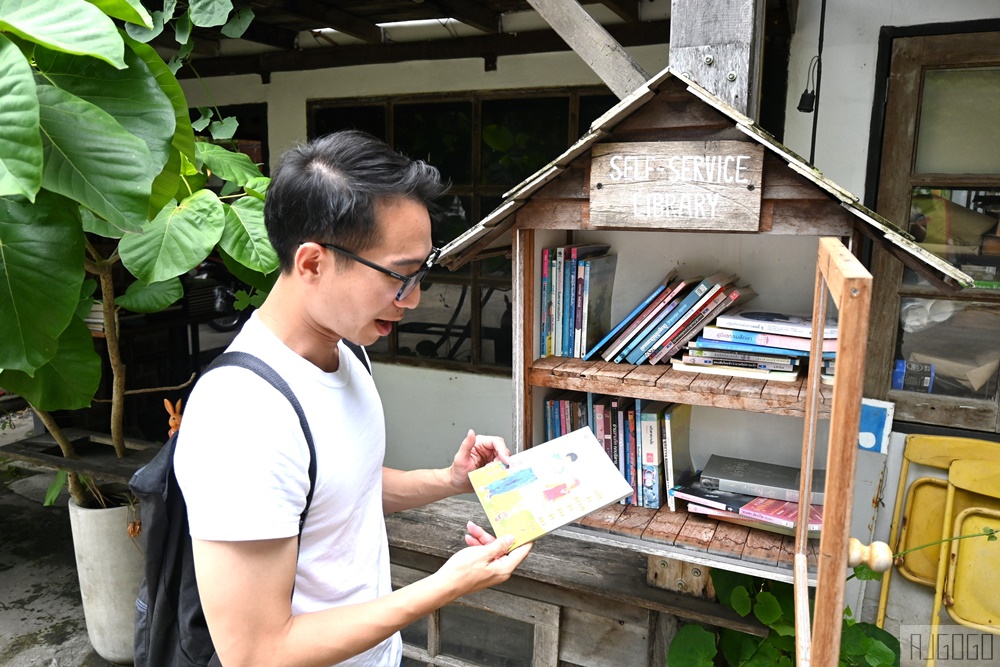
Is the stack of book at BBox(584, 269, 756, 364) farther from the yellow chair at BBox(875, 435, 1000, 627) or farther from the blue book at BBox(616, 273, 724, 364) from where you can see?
the yellow chair at BBox(875, 435, 1000, 627)

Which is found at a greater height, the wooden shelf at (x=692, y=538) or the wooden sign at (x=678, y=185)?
the wooden sign at (x=678, y=185)

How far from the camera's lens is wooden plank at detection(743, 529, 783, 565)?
1861mm

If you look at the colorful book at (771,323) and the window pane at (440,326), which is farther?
the window pane at (440,326)

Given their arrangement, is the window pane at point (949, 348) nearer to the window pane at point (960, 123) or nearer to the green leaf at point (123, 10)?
the window pane at point (960, 123)

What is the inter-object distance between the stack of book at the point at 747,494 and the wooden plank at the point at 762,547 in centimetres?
2

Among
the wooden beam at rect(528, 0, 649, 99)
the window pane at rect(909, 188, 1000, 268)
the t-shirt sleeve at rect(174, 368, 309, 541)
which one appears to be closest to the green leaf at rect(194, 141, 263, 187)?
the wooden beam at rect(528, 0, 649, 99)

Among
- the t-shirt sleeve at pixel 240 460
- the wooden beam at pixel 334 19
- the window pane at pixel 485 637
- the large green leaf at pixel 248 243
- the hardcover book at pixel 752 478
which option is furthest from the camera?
the wooden beam at pixel 334 19

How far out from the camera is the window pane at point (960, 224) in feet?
8.55

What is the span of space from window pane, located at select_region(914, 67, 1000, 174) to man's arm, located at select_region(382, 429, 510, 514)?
2.03 metres

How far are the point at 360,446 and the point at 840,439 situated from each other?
0.84 metres

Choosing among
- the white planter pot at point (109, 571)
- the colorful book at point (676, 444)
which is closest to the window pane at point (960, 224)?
the colorful book at point (676, 444)

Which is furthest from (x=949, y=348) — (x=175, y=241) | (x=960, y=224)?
(x=175, y=241)

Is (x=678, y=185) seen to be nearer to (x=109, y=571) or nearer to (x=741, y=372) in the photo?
(x=741, y=372)

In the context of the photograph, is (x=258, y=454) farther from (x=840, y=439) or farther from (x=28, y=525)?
(x=28, y=525)
